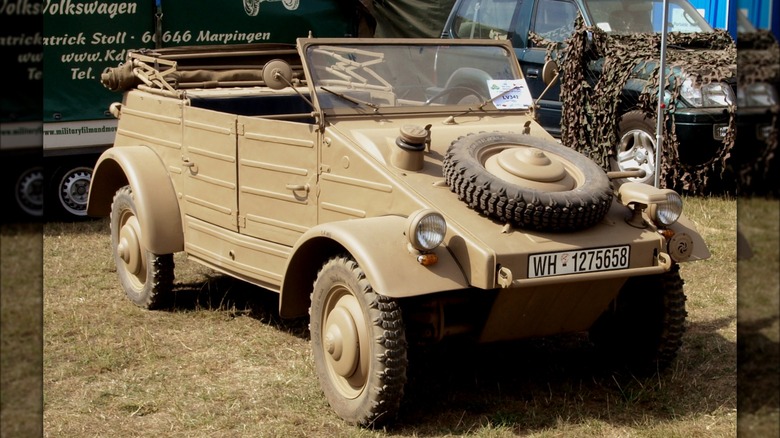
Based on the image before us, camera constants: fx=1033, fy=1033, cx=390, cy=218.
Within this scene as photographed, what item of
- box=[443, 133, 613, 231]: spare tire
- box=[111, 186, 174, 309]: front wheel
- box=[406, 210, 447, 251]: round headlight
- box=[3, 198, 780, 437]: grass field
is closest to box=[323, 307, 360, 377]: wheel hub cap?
box=[3, 198, 780, 437]: grass field

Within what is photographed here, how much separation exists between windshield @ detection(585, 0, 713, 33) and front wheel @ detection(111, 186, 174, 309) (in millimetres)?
5755

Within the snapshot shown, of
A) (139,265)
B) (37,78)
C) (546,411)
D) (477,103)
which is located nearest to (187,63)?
(139,265)

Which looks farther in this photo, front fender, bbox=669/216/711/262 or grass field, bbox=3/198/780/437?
front fender, bbox=669/216/711/262

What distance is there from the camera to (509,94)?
6.24 metres

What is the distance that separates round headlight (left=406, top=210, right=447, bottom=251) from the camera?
14.7ft

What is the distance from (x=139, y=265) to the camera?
7.04 meters

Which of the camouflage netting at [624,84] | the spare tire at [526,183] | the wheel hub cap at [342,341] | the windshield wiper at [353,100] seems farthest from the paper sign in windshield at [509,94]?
the camouflage netting at [624,84]

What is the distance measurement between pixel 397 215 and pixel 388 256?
Answer: 1.74 feet

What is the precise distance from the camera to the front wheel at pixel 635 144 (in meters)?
9.97

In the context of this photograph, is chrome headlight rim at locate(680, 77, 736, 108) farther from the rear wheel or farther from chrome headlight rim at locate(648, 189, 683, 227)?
chrome headlight rim at locate(648, 189, 683, 227)

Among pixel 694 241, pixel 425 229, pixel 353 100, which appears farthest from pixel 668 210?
pixel 353 100

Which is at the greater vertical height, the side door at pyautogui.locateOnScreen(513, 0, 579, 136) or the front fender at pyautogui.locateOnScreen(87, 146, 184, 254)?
the side door at pyautogui.locateOnScreen(513, 0, 579, 136)

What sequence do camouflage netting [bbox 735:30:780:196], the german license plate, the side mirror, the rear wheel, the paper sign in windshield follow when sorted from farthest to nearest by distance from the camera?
the paper sign in windshield < the side mirror < the rear wheel < the german license plate < camouflage netting [bbox 735:30:780:196]

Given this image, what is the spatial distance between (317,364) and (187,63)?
3247 mm
